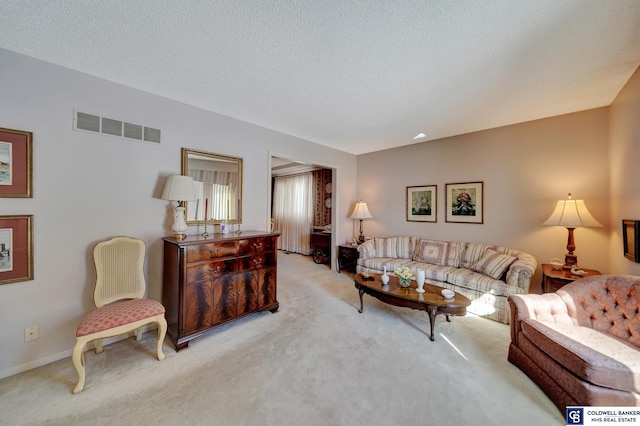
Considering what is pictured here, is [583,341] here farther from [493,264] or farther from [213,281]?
[213,281]

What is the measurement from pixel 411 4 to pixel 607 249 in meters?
3.72

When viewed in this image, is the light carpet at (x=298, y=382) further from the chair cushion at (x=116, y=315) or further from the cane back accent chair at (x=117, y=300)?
the chair cushion at (x=116, y=315)

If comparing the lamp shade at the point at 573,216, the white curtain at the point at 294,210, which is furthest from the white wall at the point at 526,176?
the white curtain at the point at 294,210

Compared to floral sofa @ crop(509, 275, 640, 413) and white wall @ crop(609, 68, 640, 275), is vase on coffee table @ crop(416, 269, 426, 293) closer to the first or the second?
floral sofa @ crop(509, 275, 640, 413)

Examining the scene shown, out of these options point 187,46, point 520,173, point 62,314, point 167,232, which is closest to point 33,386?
point 62,314

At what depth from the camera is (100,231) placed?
2266mm

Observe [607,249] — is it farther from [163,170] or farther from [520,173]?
[163,170]

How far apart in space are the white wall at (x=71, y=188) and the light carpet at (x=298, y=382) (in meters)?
0.41

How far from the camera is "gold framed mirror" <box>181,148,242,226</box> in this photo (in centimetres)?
A: 283

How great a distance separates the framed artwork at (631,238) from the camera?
2.04 meters

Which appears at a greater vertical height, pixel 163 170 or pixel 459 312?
pixel 163 170

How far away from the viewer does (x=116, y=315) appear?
1879mm

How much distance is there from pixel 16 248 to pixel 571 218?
18.2 feet

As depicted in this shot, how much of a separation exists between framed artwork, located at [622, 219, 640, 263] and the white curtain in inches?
213
